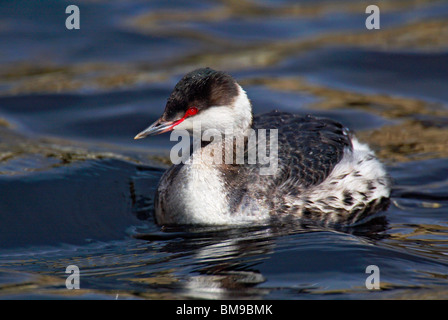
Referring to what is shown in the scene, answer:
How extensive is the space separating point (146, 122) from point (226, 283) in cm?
551

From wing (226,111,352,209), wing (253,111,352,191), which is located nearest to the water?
wing (226,111,352,209)

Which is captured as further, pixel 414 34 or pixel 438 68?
pixel 414 34

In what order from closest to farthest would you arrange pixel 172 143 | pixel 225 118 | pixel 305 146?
pixel 225 118, pixel 305 146, pixel 172 143

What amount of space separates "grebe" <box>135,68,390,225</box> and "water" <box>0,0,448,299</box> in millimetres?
220

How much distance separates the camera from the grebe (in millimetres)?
7512

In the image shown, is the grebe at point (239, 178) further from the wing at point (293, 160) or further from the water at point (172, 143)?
the water at point (172, 143)

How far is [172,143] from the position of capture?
10.5 meters

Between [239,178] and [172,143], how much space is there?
298cm

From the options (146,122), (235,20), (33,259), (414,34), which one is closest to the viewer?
(33,259)

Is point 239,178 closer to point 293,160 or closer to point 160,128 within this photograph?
point 293,160

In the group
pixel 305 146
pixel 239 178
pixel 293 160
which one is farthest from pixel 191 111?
pixel 305 146

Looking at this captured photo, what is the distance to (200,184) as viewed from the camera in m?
7.64
